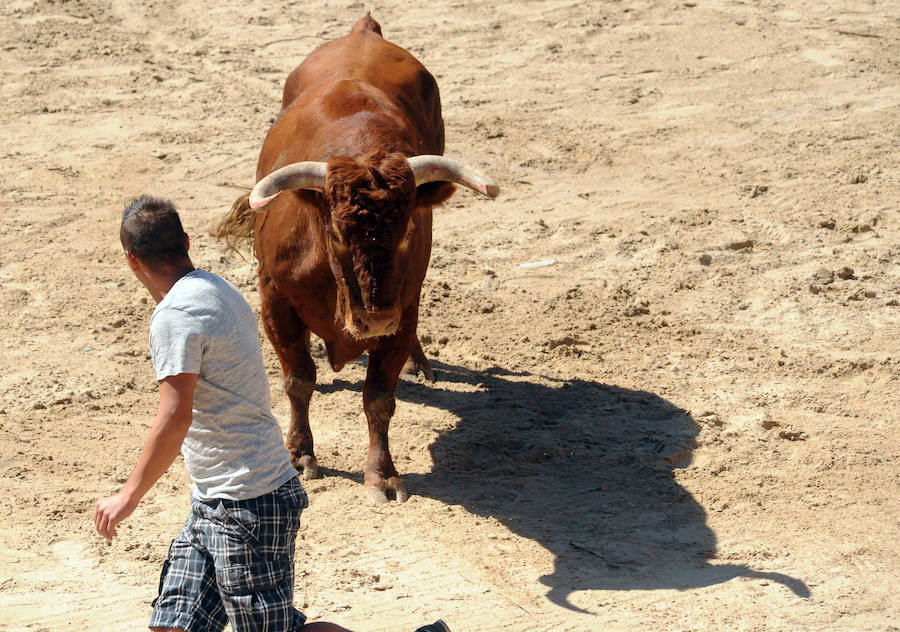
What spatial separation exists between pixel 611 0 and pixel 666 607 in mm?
9787

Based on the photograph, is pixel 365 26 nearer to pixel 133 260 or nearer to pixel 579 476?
pixel 579 476

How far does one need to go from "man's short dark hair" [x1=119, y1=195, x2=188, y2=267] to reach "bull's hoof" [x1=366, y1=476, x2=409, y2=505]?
2520mm

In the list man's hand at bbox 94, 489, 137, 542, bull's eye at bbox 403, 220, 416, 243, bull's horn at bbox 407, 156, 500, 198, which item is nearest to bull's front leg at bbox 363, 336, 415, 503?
bull's eye at bbox 403, 220, 416, 243

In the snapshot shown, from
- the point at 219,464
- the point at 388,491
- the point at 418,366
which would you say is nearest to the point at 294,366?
the point at 388,491

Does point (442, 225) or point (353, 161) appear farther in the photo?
point (442, 225)

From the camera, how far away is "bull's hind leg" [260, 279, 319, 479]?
20.1ft

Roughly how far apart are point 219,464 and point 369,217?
186 centimetres

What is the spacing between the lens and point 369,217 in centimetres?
521

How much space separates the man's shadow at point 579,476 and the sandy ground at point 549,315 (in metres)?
0.02

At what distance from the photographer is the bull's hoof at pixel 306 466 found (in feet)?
20.1

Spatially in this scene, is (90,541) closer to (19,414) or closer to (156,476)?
(19,414)

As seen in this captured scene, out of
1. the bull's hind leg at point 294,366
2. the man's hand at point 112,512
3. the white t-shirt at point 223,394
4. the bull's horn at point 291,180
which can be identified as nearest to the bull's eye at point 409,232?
the bull's horn at point 291,180

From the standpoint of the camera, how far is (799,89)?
11.4 m

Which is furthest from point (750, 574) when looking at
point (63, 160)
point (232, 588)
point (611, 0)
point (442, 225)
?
point (611, 0)
